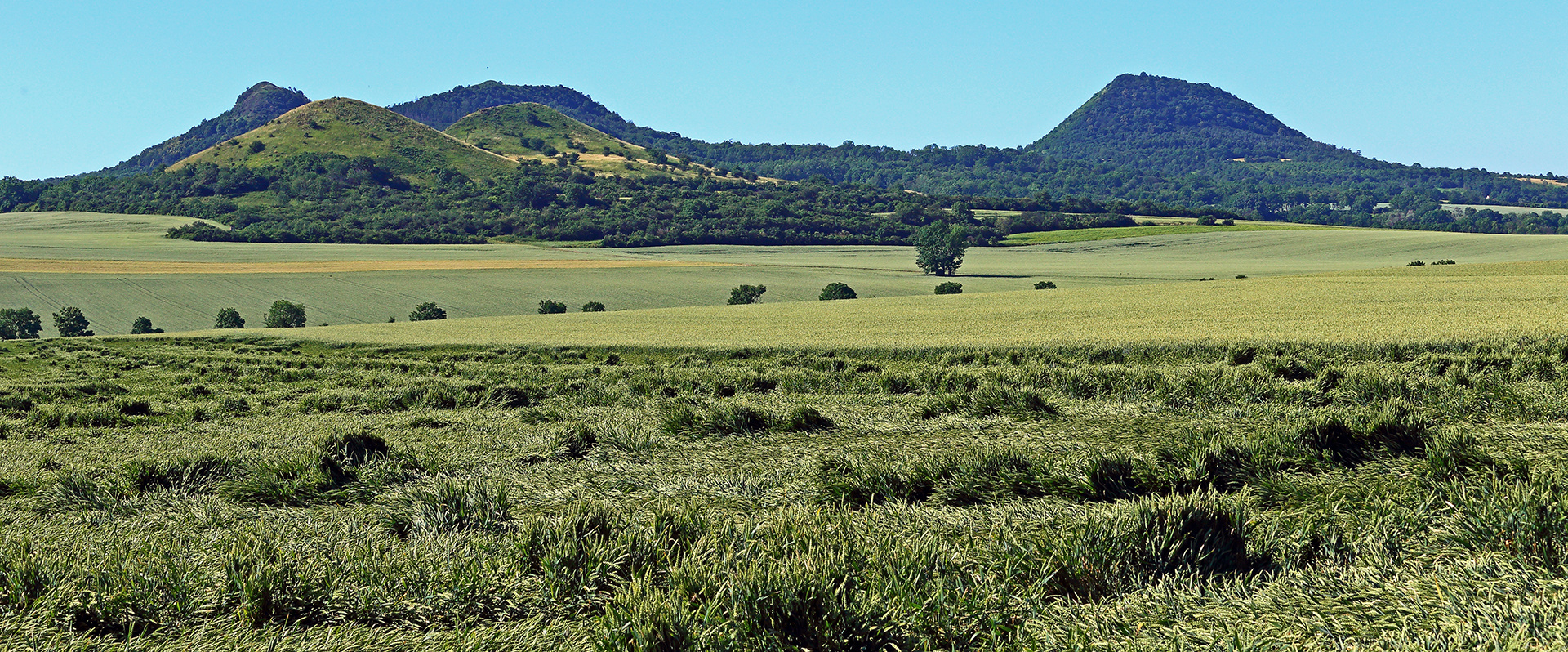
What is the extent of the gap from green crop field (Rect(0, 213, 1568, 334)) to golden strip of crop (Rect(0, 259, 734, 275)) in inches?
14.2

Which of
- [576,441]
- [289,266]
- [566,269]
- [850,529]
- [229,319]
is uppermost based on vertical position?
[850,529]

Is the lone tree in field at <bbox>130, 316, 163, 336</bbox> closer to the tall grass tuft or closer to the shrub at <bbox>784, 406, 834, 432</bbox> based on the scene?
the shrub at <bbox>784, 406, 834, 432</bbox>

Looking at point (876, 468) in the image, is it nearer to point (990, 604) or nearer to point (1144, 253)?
point (990, 604)

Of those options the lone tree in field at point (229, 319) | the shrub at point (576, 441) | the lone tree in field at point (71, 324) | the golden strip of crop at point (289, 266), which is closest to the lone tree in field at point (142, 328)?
the lone tree in field at point (71, 324)

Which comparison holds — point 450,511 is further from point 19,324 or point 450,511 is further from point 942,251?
point 942,251

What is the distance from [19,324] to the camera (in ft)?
241

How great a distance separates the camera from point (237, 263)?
115 meters

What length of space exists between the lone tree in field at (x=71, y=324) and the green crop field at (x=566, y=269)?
3.96 ft

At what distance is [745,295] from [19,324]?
185 feet

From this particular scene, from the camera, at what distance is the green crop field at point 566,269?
85125mm

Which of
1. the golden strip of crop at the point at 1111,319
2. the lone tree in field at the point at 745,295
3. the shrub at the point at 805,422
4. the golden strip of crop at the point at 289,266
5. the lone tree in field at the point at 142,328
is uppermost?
the shrub at the point at 805,422

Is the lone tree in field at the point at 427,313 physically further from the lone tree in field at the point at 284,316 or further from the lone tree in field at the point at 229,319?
the lone tree in field at the point at 229,319

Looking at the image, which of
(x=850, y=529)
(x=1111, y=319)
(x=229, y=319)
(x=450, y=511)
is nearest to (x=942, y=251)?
(x=229, y=319)

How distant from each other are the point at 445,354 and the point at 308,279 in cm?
7384
